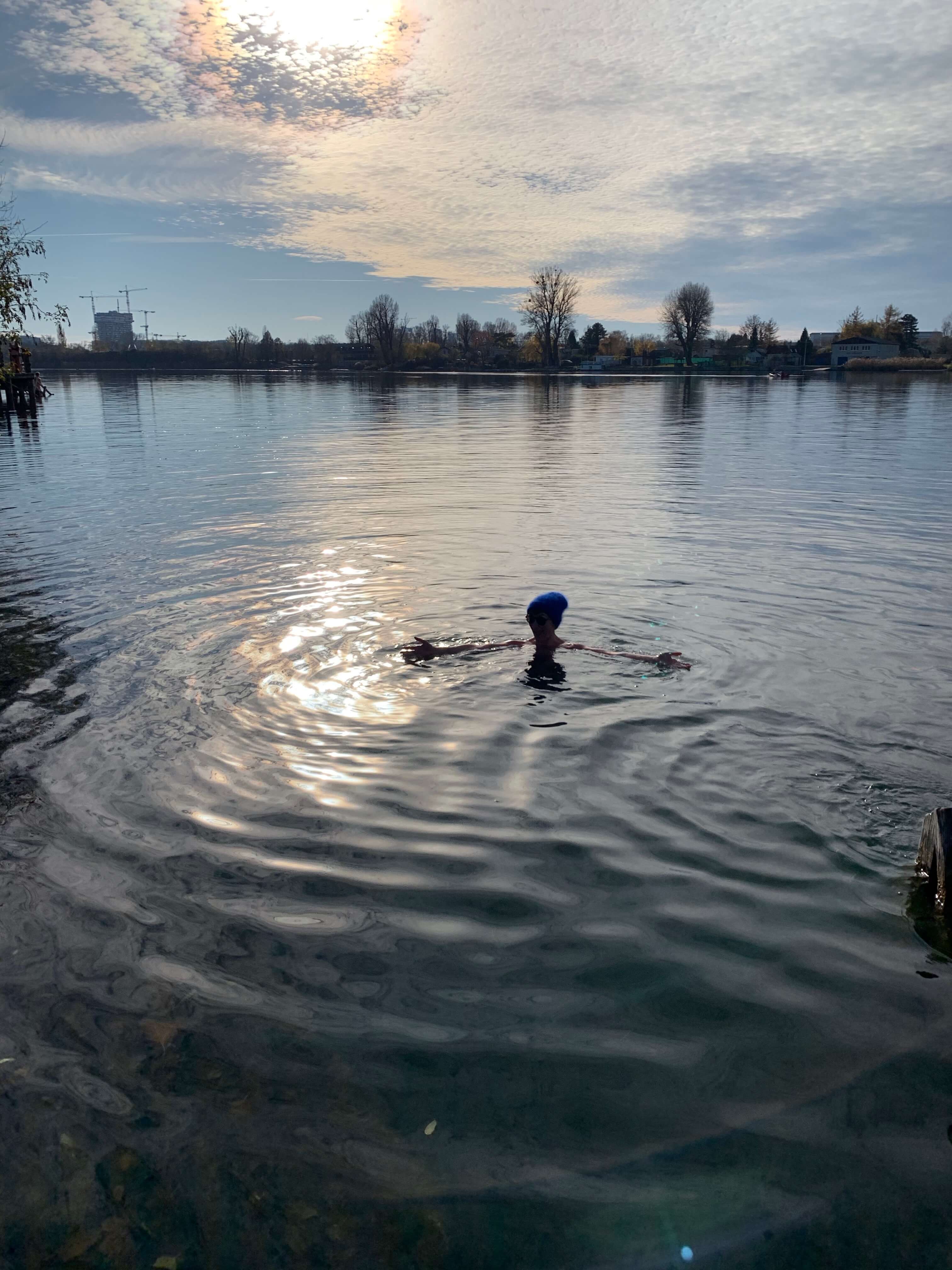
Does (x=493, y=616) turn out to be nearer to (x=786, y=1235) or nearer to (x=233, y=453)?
(x=786, y=1235)

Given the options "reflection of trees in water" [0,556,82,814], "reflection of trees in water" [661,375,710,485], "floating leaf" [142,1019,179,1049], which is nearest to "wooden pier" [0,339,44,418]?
"reflection of trees in water" [661,375,710,485]

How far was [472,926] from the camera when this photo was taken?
4.32m

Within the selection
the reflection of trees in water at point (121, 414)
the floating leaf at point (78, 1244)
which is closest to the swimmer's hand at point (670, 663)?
the floating leaf at point (78, 1244)

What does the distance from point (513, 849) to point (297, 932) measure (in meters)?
1.38

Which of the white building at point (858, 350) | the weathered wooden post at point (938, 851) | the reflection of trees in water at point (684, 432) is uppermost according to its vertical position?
the white building at point (858, 350)

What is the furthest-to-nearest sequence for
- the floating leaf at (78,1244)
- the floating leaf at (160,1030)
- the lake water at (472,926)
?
the floating leaf at (160,1030) → the lake water at (472,926) → the floating leaf at (78,1244)

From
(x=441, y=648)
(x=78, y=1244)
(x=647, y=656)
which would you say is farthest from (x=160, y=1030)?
(x=647, y=656)

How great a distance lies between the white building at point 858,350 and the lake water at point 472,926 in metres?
162

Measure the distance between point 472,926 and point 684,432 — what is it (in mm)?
33434

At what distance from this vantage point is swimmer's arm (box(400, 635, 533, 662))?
804 centimetres

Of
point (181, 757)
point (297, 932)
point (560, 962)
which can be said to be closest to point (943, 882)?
point (560, 962)

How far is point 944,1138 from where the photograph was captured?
309cm

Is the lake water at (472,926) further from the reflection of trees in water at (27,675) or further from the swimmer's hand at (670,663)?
the swimmer's hand at (670,663)

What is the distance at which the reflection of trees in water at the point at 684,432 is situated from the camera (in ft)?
75.9
